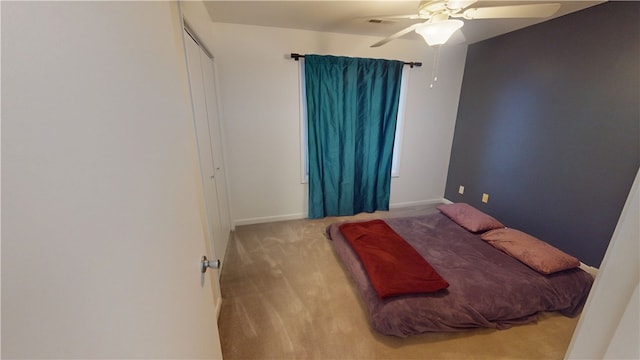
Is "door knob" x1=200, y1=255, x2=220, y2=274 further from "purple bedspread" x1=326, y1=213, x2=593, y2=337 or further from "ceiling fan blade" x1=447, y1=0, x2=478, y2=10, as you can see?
"ceiling fan blade" x1=447, y1=0, x2=478, y2=10

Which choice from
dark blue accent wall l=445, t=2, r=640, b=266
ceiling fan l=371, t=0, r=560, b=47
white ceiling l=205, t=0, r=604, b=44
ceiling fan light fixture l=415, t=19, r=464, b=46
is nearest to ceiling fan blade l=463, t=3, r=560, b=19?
ceiling fan l=371, t=0, r=560, b=47

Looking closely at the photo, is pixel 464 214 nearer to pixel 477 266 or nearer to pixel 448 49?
pixel 477 266

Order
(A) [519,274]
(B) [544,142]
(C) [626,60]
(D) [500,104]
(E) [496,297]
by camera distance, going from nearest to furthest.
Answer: (E) [496,297]
(A) [519,274]
(C) [626,60]
(B) [544,142]
(D) [500,104]

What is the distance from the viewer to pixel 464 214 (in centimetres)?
258

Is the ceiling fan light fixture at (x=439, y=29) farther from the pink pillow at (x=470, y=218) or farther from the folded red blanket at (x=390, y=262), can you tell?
the pink pillow at (x=470, y=218)

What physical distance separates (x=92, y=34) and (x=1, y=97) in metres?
0.22

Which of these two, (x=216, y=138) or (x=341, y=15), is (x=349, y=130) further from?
(x=216, y=138)

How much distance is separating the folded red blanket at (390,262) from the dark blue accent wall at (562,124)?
5.29 ft

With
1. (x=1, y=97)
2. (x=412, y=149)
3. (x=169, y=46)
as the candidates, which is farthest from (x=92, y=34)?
(x=412, y=149)

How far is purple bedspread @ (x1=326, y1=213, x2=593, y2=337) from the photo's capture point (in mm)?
1533

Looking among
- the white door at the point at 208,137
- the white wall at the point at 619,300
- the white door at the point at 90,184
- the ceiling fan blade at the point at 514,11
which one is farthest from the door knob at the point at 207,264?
the ceiling fan blade at the point at 514,11

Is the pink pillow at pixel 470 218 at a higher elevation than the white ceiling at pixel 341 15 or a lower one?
lower

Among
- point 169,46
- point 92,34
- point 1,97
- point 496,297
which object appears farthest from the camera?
point 496,297

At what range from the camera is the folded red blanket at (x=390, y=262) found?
1.61 metres
